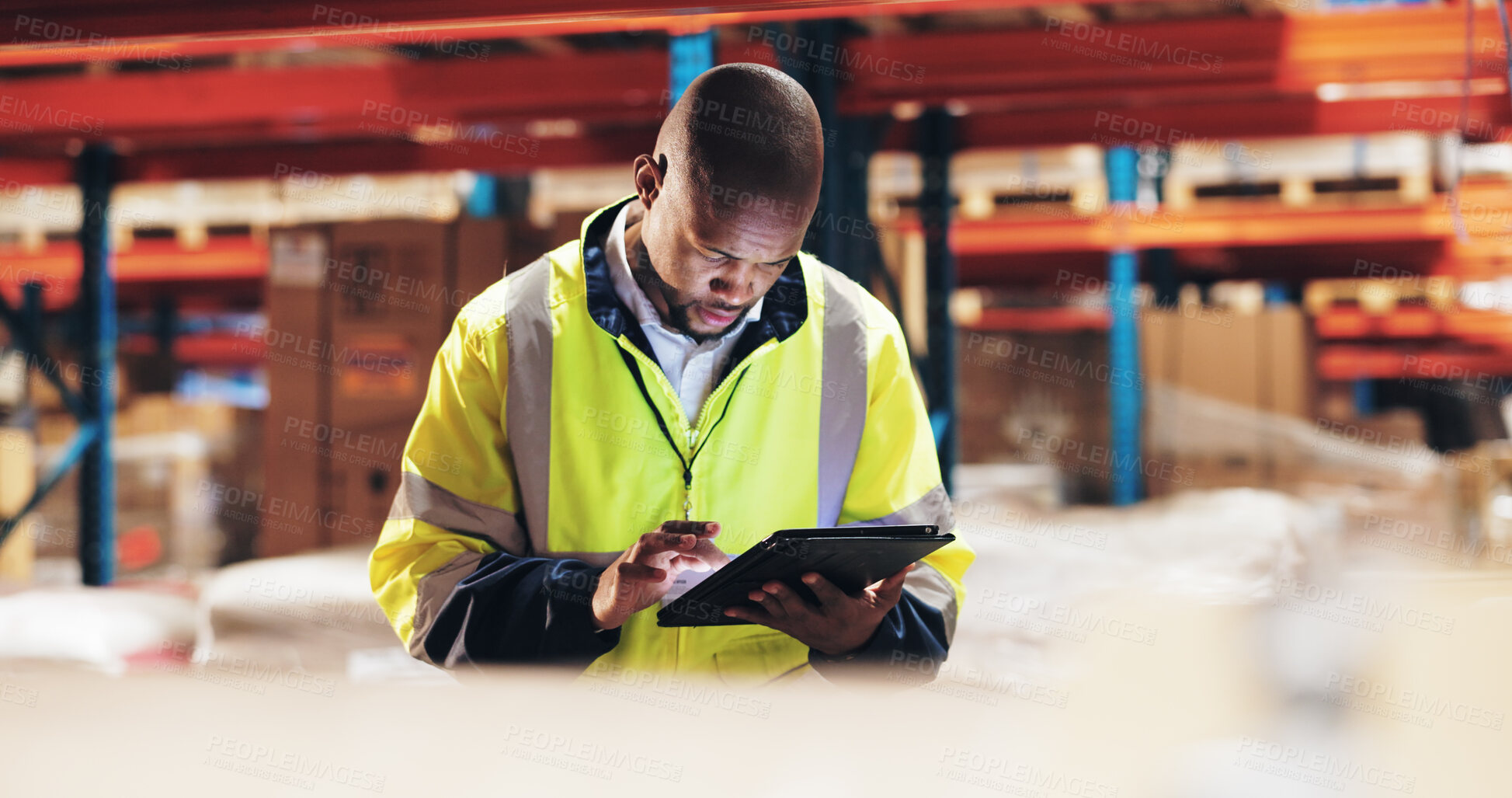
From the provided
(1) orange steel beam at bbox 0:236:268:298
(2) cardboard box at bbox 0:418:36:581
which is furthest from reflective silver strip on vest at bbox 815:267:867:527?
(1) orange steel beam at bbox 0:236:268:298

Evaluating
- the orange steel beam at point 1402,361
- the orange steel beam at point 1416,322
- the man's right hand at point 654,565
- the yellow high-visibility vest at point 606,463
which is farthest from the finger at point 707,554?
the orange steel beam at point 1402,361

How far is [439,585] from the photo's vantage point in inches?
60.7

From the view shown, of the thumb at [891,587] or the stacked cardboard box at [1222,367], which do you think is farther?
the stacked cardboard box at [1222,367]

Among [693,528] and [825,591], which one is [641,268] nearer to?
[693,528]

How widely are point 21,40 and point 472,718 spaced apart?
165 centimetres

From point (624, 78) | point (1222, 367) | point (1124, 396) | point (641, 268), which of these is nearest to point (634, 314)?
point (641, 268)

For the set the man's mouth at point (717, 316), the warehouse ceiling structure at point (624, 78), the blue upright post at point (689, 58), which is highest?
the warehouse ceiling structure at point (624, 78)

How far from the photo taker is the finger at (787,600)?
1395mm

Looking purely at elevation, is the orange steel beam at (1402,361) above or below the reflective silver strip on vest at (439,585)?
below

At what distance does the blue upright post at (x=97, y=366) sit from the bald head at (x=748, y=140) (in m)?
4.29

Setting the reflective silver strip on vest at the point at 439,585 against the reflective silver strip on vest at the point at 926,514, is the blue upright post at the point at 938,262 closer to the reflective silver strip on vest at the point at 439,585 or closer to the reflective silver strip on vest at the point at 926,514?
the reflective silver strip on vest at the point at 926,514

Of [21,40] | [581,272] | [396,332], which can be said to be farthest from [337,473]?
[581,272]

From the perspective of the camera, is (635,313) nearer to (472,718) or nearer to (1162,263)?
(472,718)

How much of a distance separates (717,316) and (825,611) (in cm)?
44
